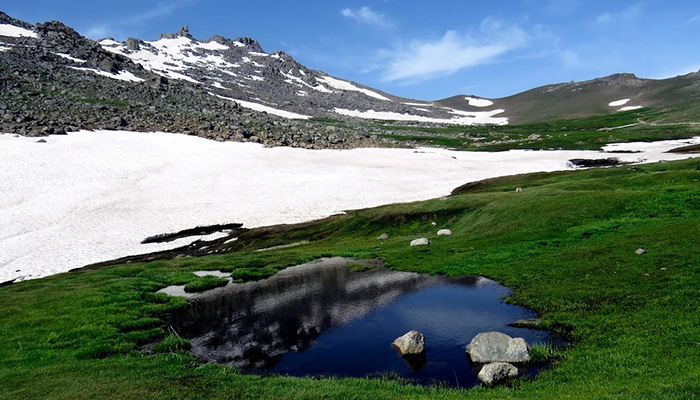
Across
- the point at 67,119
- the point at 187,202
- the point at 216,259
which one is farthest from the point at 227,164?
the point at 216,259

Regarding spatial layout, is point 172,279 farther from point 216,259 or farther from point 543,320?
point 543,320

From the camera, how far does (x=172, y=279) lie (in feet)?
109

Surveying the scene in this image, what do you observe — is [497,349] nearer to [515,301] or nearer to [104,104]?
[515,301]

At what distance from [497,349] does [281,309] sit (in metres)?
14.0

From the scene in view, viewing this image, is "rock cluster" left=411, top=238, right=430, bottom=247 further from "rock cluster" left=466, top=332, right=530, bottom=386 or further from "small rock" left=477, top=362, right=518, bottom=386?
Result: "small rock" left=477, top=362, right=518, bottom=386

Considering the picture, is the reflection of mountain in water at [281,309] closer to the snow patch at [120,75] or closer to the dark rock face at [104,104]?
the dark rock face at [104,104]

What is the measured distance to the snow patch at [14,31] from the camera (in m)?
155

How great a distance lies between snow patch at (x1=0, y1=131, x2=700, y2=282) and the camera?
5312 cm

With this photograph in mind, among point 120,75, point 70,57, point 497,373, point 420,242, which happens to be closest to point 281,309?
point 497,373

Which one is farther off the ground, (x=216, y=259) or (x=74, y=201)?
(x=74, y=201)

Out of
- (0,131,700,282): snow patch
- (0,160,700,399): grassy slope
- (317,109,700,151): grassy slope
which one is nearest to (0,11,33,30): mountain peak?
(0,131,700,282): snow patch

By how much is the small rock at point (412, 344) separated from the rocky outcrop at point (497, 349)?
83.3 inches

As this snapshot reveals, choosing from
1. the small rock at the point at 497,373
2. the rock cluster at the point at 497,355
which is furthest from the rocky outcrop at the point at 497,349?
the small rock at the point at 497,373

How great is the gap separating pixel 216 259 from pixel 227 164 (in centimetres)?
5162
